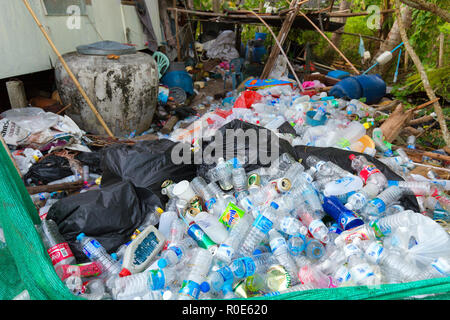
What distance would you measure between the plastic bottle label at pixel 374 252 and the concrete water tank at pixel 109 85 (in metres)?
3.80

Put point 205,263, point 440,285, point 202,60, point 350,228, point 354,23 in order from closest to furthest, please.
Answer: point 440,285 → point 205,263 → point 350,228 → point 202,60 → point 354,23

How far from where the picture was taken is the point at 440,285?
117cm

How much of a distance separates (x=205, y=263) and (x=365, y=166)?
5.15 feet

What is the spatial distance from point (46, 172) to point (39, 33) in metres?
2.58

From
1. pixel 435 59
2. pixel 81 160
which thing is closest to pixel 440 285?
pixel 81 160

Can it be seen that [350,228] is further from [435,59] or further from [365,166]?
[435,59]

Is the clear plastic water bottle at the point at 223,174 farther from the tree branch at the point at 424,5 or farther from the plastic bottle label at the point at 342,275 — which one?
the tree branch at the point at 424,5

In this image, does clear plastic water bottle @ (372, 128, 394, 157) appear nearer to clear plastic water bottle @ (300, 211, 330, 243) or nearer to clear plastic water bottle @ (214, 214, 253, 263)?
clear plastic water bottle @ (300, 211, 330, 243)

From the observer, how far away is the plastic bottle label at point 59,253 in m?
1.61

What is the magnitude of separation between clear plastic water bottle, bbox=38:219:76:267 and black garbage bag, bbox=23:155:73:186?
3.76 ft

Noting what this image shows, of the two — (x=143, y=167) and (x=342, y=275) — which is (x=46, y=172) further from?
(x=342, y=275)

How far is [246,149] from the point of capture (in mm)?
2625

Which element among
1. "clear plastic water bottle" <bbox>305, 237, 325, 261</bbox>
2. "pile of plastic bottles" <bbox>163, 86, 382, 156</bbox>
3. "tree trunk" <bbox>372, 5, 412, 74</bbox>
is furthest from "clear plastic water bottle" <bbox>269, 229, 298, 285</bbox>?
"tree trunk" <bbox>372, 5, 412, 74</bbox>

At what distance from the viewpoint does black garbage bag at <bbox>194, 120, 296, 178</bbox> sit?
253 centimetres
